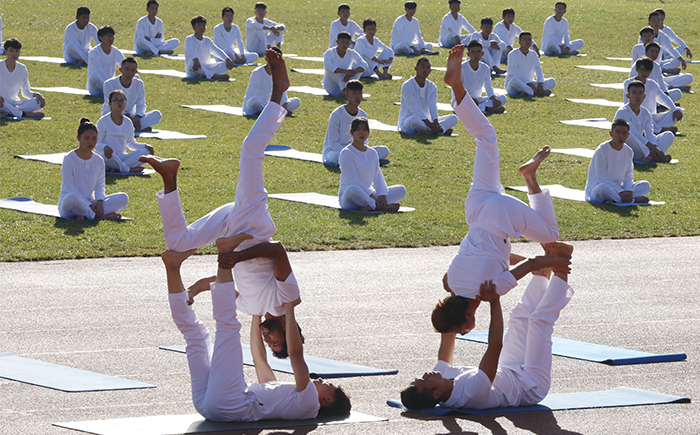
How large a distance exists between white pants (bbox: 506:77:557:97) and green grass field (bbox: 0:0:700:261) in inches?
21.3

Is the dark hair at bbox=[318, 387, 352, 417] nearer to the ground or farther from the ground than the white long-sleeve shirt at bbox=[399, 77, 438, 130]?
nearer to the ground

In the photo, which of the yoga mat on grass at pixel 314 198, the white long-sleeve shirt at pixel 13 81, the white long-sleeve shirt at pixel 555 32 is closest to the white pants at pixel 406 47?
the white long-sleeve shirt at pixel 555 32

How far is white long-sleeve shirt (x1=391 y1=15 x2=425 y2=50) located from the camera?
2125cm

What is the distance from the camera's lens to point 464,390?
4879 mm

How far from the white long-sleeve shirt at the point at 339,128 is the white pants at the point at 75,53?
8.00m

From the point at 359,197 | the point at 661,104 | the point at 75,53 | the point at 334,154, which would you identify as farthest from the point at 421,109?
the point at 75,53

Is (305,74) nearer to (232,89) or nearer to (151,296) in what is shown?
(232,89)

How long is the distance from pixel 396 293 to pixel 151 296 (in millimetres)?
1953

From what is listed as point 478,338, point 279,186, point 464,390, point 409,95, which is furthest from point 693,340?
point 409,95

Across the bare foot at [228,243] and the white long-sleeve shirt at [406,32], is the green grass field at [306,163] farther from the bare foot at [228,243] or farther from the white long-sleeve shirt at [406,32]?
the bare foot at [228,243]

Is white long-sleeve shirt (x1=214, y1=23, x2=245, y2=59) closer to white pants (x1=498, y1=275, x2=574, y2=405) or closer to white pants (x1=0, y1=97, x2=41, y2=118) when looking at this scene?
white pants (x1=0, y1=97, x2=41, y2=118)

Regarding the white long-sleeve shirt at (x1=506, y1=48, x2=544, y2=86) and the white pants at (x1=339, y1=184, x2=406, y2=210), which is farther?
the white long-sleeve shirt at (x1=506, y1=48, x2=544, y2=86)

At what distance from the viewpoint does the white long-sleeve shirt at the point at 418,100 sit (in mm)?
14297

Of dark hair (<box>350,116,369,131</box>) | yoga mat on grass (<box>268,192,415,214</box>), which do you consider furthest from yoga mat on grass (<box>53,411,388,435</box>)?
yoga mat on grass (<box>268,192,415,214</box>)
